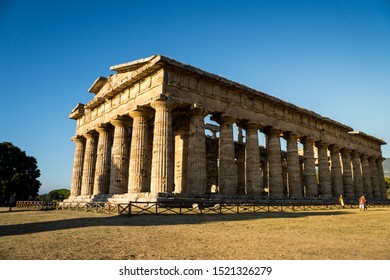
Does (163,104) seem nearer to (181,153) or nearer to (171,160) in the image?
(171,160)

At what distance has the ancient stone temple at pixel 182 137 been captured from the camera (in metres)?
21.2

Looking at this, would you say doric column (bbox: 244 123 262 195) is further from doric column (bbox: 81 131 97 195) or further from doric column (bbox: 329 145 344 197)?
doric column (bbox: 81 131 97 195)

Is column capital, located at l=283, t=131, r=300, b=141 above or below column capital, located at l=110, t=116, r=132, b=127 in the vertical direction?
below

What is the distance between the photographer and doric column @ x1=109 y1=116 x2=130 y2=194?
24531 mm

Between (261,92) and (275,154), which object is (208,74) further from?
(275,154)

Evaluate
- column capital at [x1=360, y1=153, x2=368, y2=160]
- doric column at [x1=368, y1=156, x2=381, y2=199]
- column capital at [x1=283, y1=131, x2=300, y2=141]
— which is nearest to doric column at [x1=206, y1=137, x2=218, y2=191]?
column capital at [x1=283, y1=131, x2=300, y2=141]

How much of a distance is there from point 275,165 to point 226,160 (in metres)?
6.69

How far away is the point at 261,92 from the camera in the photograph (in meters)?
27.1

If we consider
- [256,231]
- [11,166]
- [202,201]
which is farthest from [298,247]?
[11,166]

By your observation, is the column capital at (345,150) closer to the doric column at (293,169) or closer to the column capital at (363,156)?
the column capital at (363,156)

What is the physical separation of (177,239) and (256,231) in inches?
134

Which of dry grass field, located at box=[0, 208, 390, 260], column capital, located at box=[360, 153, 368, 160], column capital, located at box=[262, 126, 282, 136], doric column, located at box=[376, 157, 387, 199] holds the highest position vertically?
column capital, located at box=[262, 126, 282, 136]

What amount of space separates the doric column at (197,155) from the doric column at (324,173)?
1862cm

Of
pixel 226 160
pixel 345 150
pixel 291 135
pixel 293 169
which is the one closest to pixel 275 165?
pixel 293 169
